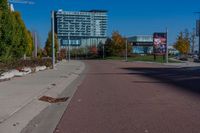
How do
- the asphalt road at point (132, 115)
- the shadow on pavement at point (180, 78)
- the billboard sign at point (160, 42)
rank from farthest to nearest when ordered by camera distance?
the billboard sign at point (160, 42), the shadow on pavement at point (180, 78), the asphalt road at point (132, 115)

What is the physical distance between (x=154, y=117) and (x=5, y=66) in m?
18.8

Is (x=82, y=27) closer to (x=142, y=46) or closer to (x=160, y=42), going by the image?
(x=142, y=46)

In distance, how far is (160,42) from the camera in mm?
92750

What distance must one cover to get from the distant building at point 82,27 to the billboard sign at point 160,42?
34.7m

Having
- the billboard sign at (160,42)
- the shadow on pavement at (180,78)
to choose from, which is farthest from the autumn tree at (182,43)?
the shadow on pavement at (180,78)

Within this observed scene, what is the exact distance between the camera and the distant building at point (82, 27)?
12714 centimetres

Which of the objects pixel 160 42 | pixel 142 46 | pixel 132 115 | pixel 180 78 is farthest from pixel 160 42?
pixel 142 46

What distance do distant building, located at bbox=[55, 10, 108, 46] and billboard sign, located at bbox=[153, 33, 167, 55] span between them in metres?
34.7

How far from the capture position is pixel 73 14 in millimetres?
136500

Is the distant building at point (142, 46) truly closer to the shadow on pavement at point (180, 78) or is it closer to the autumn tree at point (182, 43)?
the autumn tree at point (182, 43)

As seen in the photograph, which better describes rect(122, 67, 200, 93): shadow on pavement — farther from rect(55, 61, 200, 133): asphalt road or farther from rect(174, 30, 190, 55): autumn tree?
rect(174, 30, 190, 55): autumn tree

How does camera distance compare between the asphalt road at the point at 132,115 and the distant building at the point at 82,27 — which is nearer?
the asphalt road at the point at 132,115

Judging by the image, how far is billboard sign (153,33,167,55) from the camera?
9225 centimetres

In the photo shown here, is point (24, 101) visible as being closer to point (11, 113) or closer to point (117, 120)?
point (11, 113)
